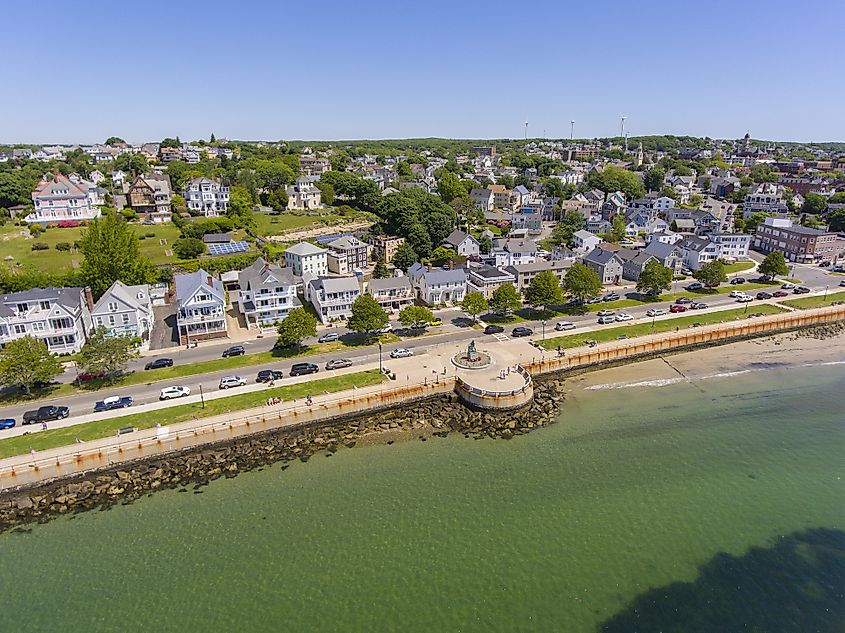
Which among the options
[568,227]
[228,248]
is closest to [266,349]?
[228,248]

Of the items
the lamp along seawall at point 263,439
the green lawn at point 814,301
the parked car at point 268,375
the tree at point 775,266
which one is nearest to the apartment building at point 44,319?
the lamp along seawall at point 263,439

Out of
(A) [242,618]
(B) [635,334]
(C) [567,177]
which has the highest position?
(C) [567,177]

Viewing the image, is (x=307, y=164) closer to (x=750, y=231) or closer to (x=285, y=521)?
(x=750, y=231)

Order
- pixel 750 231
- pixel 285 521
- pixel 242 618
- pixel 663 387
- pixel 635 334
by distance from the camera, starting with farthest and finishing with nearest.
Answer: pixel 750 231 < pixel 635 334 < pixel 663 387 < pixel 285 521 < pixel 242 618

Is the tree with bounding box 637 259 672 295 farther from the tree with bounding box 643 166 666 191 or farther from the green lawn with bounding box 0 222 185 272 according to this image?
the tree with bounding box 643 166 666 191

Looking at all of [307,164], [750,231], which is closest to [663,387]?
[750,231]

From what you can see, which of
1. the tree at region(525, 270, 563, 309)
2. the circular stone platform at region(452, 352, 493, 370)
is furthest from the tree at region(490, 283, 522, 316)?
the circular stone platform at region(452, 352, 493, 370)
